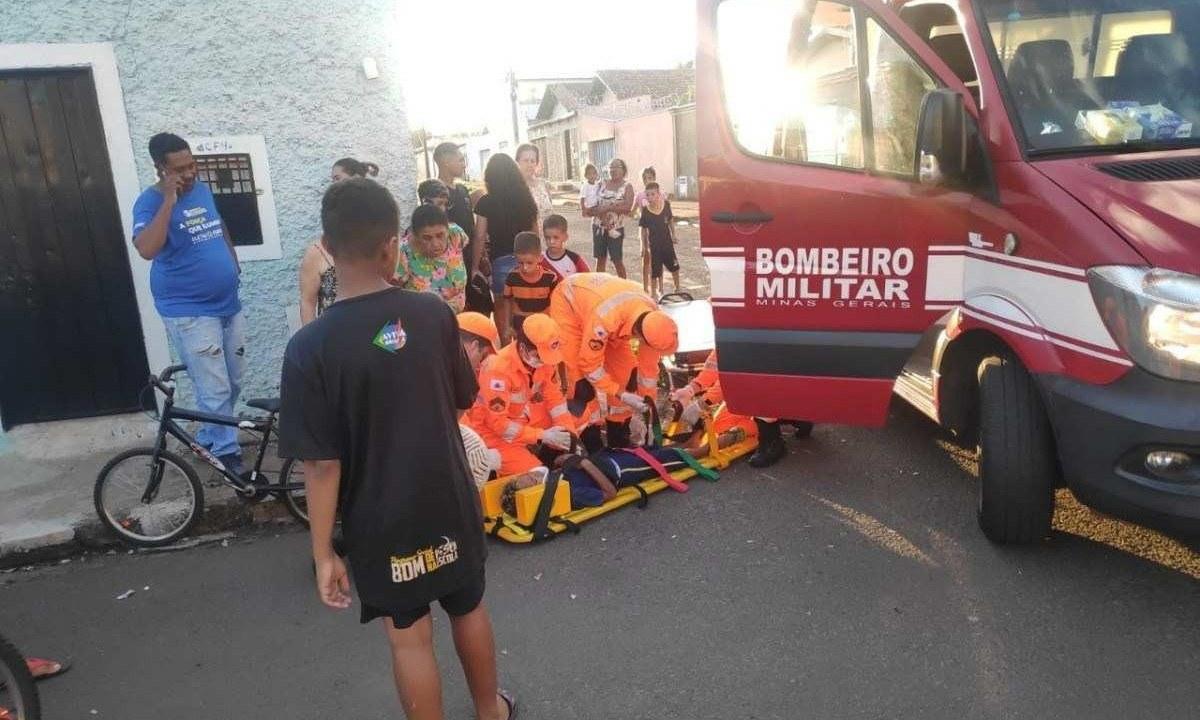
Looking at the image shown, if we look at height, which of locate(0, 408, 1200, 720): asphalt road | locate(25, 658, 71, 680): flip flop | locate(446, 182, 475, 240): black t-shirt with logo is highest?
locate(446, 182, 475, 240): black t-shirt with logo

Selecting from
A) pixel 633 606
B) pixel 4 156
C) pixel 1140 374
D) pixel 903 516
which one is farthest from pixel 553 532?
pixel 4 156

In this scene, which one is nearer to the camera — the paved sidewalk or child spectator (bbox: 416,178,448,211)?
the paved sidewalk

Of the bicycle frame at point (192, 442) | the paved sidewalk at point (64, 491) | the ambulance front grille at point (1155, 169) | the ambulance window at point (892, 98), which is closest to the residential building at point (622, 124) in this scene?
the paved sidewalk at point (64, 491)

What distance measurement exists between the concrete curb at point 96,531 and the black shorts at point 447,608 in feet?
8.03

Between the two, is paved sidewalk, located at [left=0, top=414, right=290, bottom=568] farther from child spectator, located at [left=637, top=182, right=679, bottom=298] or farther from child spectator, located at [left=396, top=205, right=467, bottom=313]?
child spectator, located at [left=637, top=182, right=679, bottom=298]

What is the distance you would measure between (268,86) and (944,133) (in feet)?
13.7

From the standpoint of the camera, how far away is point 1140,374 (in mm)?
2789

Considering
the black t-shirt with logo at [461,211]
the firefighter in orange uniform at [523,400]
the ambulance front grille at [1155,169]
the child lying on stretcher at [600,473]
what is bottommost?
the child lying on stretcher at [600,473]

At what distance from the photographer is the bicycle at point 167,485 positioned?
4.19 m

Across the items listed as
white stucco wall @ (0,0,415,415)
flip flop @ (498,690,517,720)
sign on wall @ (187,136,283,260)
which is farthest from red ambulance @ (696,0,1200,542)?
sign on wall @ (187,136,283,260)

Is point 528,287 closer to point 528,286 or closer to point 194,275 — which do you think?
point 528,286

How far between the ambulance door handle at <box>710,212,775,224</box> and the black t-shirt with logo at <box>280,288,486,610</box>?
1978 millimetres

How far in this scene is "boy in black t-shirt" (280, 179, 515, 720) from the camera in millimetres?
2027

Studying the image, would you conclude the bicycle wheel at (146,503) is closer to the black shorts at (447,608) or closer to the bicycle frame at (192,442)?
the bicycle frame at (192,442)
